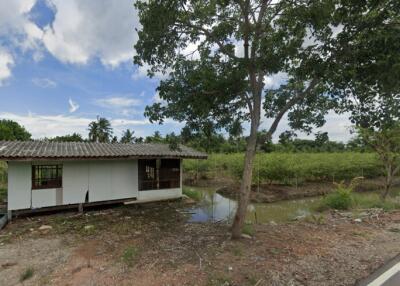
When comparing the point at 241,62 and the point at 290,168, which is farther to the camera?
the point at 290,168

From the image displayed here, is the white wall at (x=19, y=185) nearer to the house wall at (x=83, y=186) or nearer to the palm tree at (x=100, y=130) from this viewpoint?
the house wall at (x=83, y=186)

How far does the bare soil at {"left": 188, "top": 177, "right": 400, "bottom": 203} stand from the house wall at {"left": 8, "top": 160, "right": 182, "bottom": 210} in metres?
5.45

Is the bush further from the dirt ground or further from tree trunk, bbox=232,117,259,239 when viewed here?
tree trunk, bbox=232,117,259,239

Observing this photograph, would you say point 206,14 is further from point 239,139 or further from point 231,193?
point 231,193

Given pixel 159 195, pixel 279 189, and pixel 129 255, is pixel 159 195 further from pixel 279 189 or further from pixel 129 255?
pixel 279 189

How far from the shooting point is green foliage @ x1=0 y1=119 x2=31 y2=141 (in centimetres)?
3474

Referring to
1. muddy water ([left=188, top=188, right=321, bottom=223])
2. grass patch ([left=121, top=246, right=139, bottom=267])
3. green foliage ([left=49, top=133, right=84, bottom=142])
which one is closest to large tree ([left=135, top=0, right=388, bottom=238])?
grass patch ([left=121, top=246, right=139, bottom=267])

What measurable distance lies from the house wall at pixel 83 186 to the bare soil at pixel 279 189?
545 centimetres

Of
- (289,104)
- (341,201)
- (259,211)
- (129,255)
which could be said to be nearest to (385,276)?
(289,104)

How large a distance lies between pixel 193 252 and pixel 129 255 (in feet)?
4.25

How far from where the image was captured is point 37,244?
6594 millimetres

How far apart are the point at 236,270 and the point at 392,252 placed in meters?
3.22

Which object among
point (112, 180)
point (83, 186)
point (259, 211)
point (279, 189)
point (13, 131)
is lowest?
point (259, 211)

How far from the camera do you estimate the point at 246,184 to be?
6012mm
